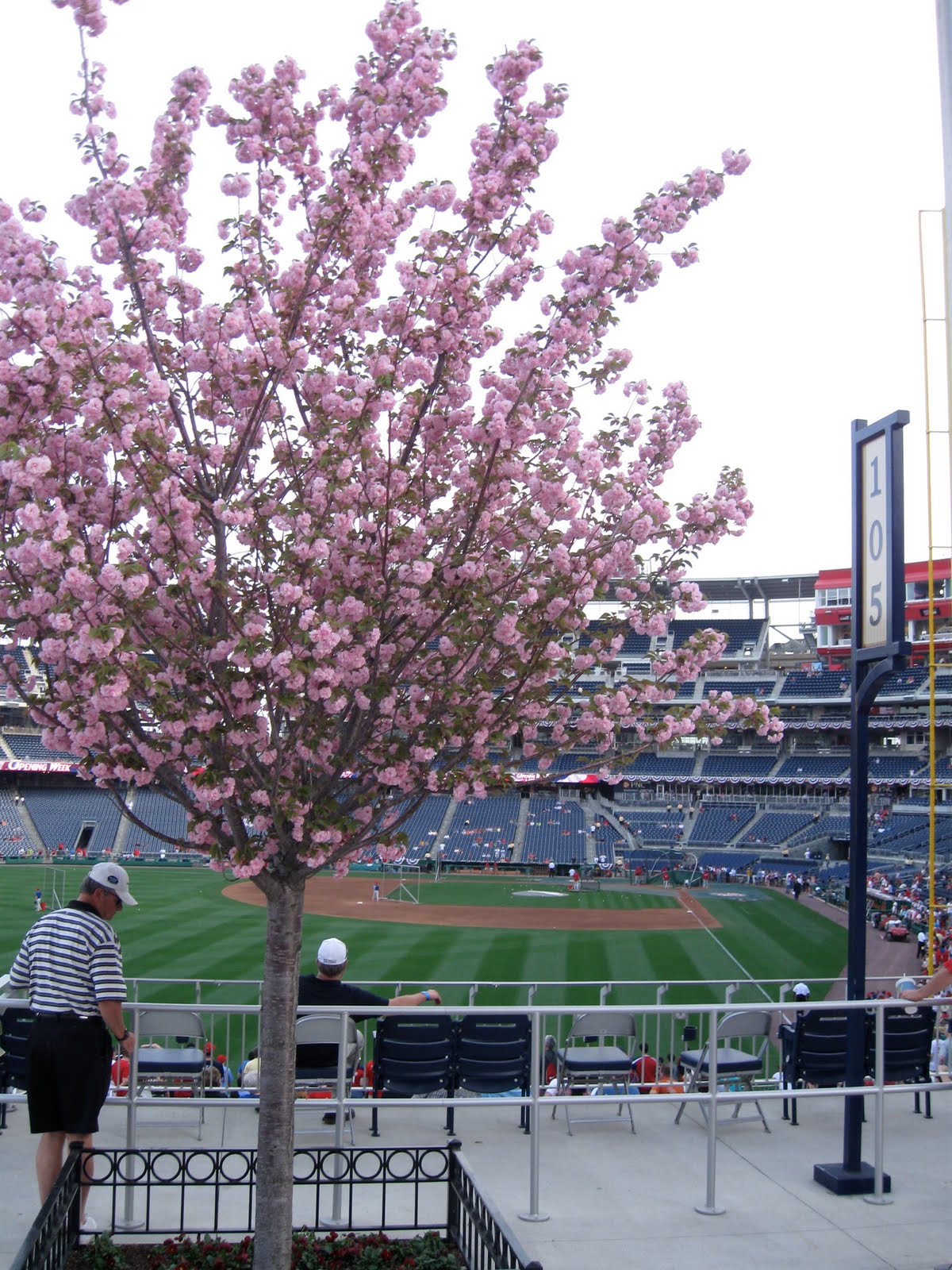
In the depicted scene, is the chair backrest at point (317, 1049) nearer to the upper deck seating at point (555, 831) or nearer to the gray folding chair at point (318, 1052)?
the gray folding chair at point (318, 1052)

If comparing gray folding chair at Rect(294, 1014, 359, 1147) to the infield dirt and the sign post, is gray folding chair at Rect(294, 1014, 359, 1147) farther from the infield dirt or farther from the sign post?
the infield dirt

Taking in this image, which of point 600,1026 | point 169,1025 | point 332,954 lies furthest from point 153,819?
point 332,954

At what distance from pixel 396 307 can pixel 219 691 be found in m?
2.21

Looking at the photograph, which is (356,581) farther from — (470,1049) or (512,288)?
(470,1049)

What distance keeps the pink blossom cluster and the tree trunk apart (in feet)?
0.68

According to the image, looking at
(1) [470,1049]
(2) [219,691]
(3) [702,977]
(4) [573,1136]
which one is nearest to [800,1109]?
(4) [573,1136]

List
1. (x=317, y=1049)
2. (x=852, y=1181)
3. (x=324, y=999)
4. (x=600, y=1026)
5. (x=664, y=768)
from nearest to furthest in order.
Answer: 1. (x=852, y=1181)
2. (x=317, y=1049)
3. (x=324, y=999)
4. (x=600, y=1026)
5. (x=664, y=768)

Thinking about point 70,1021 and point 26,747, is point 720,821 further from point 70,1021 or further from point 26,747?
point 70,1021

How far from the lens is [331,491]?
432 cm

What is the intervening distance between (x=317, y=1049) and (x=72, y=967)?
2.49m

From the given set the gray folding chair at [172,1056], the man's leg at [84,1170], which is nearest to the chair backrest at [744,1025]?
the gray folding chair at [172,1056]

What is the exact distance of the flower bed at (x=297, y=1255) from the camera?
4777mm

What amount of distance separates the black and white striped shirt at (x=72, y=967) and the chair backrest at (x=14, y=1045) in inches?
78.2

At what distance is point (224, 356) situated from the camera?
16.7 ft
